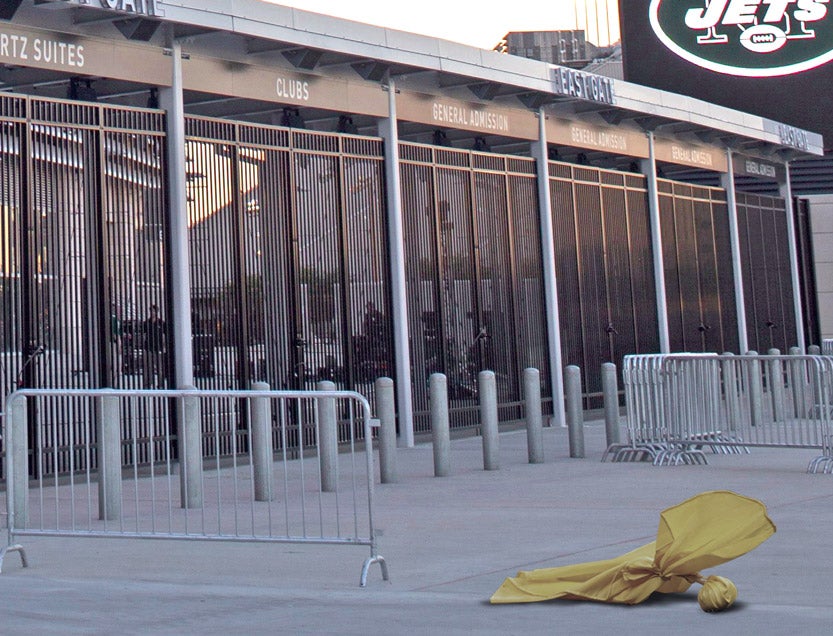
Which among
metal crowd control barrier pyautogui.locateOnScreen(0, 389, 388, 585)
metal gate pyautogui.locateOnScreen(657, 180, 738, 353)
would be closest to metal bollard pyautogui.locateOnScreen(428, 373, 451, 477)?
metal crowd control barrier pyautogui.locateOnScreen(0, 389, 388, 585)

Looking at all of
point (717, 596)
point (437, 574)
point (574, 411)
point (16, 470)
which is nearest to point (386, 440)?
point (574, 411)

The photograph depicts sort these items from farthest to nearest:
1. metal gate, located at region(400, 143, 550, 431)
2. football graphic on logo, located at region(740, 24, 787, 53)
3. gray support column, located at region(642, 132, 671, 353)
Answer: football graphic on logo, located at region(740, 24, 787, 53) < gray support column, located at region(642, 132, 671, 353) < metal gate, located at region(400, 143, 550, 431)

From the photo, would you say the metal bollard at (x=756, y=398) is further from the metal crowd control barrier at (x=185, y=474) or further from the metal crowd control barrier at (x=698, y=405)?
the metal crowd control barrier at (x=185, y=474)

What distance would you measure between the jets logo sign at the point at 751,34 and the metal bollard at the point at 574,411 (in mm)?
20738

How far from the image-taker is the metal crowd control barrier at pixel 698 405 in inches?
608

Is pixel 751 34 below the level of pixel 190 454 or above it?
above

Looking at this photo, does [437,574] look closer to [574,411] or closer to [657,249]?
[574,411]

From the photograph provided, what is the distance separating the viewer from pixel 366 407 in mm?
8406

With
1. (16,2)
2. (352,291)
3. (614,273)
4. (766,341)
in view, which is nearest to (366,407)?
(16,2)

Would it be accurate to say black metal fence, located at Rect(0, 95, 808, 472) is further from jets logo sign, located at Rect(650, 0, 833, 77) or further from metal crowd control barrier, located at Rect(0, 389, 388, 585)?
jets logo sign, located at Rect(650, 0, 833, 77)

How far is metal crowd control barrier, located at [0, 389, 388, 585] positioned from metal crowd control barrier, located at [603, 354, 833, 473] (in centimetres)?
338

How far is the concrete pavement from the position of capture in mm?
6758

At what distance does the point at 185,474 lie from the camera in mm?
11516

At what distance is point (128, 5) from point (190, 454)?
5272mm
